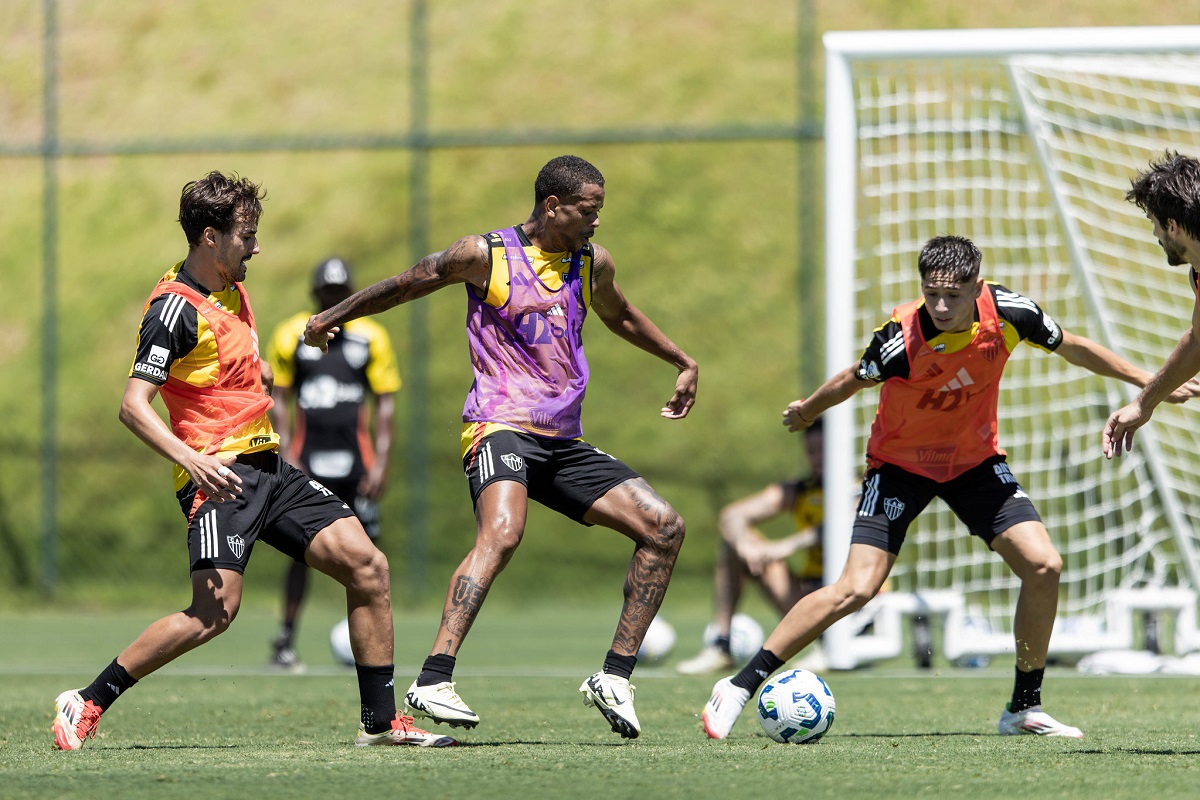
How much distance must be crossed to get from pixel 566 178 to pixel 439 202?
9.33 m

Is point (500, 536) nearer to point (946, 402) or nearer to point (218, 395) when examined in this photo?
point (218, 395)

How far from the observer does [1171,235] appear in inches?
200

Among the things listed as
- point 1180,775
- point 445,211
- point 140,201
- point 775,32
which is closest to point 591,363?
point 445,211

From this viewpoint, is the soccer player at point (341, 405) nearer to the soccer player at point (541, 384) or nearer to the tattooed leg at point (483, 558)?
the soccer player at point (541, 384)

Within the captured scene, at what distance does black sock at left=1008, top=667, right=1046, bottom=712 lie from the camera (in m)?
6.04

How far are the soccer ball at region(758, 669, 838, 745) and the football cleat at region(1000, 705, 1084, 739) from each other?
0.75m

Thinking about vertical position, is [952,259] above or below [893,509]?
above

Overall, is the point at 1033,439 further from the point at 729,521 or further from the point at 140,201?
the point at 140,201

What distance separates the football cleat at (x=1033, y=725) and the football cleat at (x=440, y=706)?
6.68ft

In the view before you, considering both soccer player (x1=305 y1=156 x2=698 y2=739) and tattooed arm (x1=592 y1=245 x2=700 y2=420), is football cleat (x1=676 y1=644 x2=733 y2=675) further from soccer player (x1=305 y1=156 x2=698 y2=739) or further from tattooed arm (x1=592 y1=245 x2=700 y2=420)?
soccer player (x1=305 y1=156 x2=698 y2=739)

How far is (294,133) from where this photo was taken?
15.9 metres

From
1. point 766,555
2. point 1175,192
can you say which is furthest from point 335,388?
point 1175,192

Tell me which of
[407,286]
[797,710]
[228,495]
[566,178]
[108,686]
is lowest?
[797,710]

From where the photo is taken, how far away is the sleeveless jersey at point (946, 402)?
6.18m
